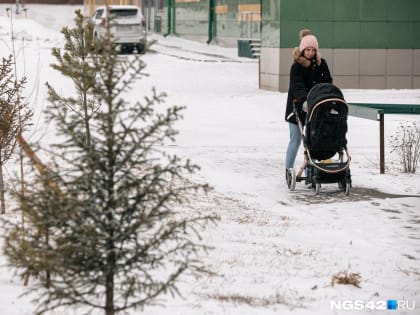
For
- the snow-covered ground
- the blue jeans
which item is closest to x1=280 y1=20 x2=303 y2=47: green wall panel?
the snow-covered ground

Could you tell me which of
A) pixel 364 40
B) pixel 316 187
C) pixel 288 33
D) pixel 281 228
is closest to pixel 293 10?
pixel 288 33

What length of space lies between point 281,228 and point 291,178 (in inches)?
89.0

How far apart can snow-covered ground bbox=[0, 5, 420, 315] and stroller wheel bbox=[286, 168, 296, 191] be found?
4.2 inches

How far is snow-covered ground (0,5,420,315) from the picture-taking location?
7.14 m

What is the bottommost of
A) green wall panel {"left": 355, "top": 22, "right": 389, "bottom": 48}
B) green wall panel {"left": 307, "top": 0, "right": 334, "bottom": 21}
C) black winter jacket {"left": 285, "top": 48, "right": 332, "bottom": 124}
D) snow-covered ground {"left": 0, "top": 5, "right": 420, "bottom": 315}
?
snow-covered ground {"left": 0, "top": 5, "right": 420, "bottom": 315}

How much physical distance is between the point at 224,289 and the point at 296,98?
4680 mm

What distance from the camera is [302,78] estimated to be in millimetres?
11875

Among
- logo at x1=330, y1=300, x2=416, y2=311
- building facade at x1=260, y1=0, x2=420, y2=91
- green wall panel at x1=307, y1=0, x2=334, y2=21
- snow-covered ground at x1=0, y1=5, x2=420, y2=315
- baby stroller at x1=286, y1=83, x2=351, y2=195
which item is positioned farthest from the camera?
building facade at x1=260, y1=0, x2=420, y2=91

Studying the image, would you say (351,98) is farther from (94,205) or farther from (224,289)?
(94,205)

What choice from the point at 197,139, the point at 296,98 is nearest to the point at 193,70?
the point at 197,139

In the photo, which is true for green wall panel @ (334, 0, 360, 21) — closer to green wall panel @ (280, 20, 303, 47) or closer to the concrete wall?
the concrete wall

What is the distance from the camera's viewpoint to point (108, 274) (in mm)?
5234

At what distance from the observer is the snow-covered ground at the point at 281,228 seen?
7.14 metres

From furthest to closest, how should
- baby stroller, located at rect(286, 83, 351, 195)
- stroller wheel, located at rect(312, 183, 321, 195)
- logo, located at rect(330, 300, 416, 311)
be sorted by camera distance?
stroller wheel, located at rect(312, 183, 321, 195) → baby stroller, located at rect(286, 83, 351, 195) → logo, located at rect(330, 300, 416, 311)
